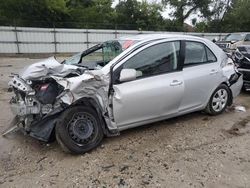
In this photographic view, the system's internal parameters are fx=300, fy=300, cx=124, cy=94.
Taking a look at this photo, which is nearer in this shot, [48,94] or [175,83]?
[48,94]

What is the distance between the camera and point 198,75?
524 cm

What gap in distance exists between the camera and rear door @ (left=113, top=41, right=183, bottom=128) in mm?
4371

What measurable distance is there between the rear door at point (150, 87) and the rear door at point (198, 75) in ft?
0.68

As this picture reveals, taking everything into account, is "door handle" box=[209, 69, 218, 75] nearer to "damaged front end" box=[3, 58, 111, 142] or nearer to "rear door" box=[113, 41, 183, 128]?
"rear door" box=[113, 41, 183, 128]

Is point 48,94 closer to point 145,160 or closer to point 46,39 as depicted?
point 145,160

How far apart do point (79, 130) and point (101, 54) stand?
171cm

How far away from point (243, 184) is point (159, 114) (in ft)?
5.78

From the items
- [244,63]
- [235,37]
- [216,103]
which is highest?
[244,63]

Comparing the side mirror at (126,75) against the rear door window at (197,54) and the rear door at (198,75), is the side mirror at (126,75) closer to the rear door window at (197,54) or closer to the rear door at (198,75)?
the rear door at (198,75)

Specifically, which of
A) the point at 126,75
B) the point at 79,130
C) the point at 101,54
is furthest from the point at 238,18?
the point at 79,130

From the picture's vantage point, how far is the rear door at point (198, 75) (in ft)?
16.8

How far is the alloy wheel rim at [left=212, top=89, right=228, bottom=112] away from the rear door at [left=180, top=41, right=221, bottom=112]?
0.22 meters

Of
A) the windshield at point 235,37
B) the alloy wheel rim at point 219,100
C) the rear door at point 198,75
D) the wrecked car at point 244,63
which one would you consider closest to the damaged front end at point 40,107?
the rear door at point 198,75

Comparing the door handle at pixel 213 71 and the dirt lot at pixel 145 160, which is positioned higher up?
the door handle at pixel 213 71
